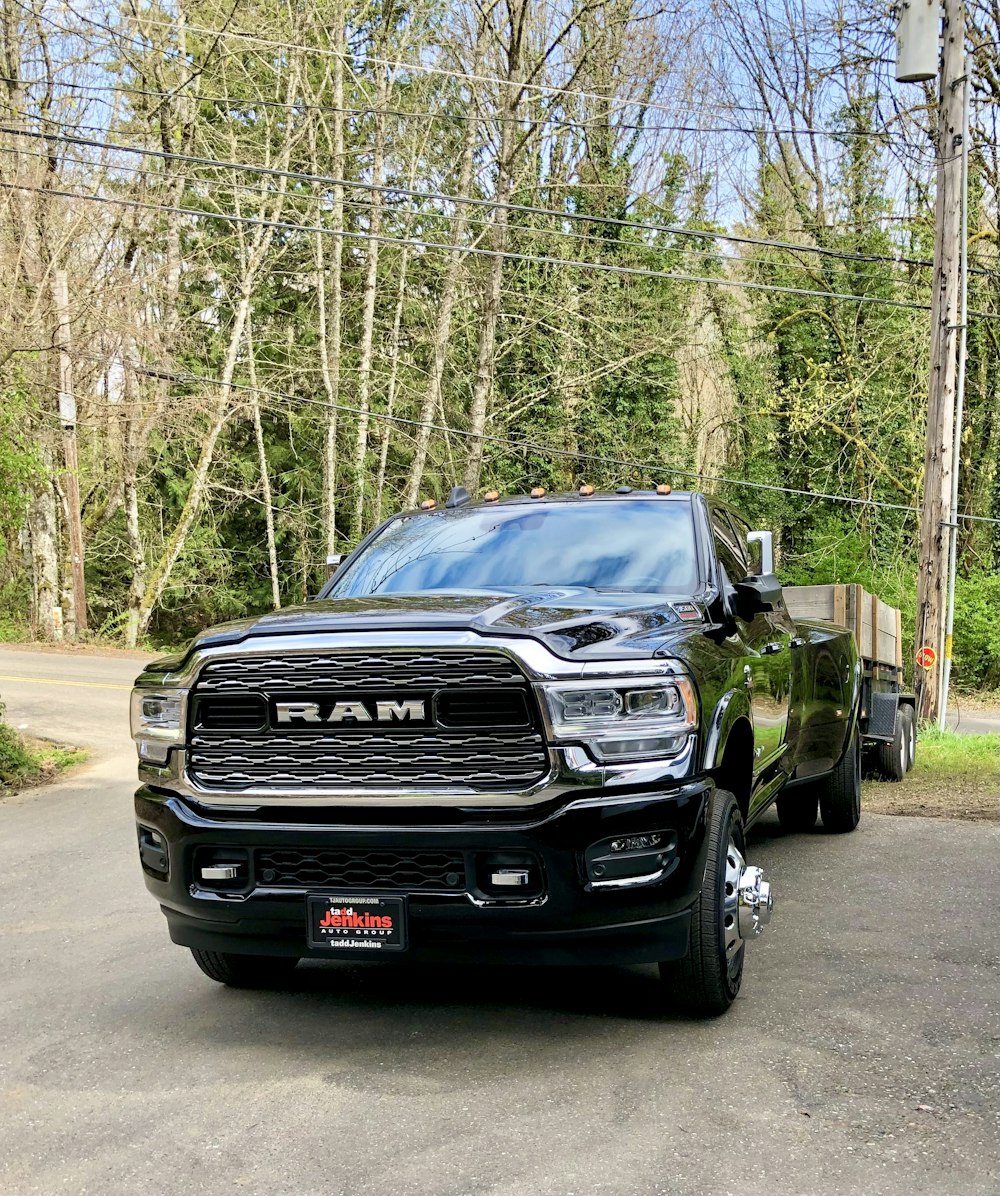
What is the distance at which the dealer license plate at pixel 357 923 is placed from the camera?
4.26 meters

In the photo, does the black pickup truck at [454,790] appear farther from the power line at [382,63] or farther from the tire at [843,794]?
the power line at [382,63]

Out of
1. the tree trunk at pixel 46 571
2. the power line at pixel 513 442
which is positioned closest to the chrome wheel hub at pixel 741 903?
the power line at pixel 513 442

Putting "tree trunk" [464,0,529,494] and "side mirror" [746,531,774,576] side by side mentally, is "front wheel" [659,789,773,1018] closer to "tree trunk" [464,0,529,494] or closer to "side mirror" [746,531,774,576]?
"side mirror" [746,531,774,576]

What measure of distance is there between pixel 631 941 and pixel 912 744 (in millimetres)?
8655

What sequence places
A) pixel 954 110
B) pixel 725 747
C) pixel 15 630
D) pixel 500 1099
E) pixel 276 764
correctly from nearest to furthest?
pixel 500 1099
pixel 276 764
pixel 725 747
pixel 954 110
pixel 15 630

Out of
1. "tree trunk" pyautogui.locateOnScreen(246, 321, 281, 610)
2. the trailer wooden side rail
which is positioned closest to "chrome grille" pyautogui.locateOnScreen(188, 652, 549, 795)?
the trailer wooden side rail

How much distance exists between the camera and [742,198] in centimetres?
3288

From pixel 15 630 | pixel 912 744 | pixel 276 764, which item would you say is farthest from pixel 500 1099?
pixel 15 630

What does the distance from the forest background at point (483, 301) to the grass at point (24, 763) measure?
1278 centimetres

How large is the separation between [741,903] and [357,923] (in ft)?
4.90

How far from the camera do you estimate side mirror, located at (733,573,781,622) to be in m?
5.63

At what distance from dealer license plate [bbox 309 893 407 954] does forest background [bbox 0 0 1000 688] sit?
21.8m

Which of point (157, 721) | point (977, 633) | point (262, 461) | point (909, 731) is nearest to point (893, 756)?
point (909, 731)

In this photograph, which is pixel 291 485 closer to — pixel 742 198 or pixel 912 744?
pixel 742 198
